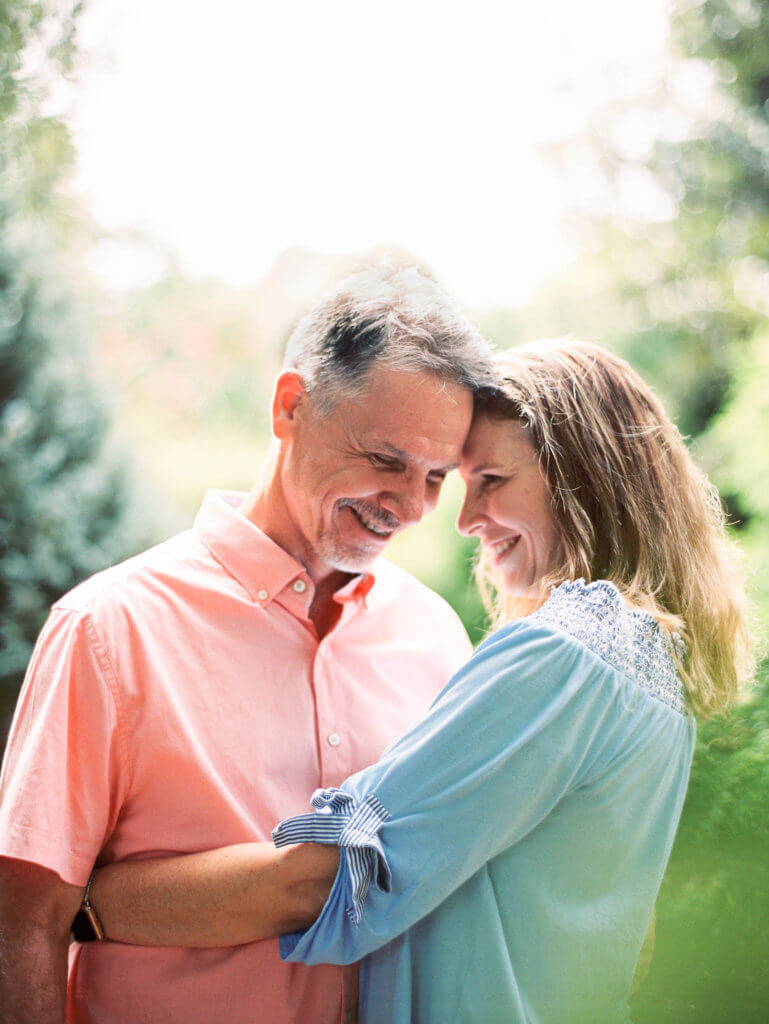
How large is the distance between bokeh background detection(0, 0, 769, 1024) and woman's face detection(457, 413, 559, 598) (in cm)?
70

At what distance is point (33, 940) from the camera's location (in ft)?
3.92

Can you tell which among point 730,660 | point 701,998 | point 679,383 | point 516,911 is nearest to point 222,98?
point 679,383

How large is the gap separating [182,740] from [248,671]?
17cm

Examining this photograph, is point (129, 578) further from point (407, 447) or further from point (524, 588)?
point (524, 588)

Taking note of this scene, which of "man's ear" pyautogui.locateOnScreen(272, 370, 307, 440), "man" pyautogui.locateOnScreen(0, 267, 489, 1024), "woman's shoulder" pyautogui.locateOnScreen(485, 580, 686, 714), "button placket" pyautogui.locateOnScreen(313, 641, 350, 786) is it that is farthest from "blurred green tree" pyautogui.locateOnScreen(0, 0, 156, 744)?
"woman's shoulder" pyautogui.locateOnScreen(485, 580, 686, 714)

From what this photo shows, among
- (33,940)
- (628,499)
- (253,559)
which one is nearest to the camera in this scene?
(33,940)

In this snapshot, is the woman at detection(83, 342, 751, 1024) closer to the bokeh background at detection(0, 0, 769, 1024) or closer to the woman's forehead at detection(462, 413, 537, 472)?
the woman's forehead at detection(462, 413, 537, 472)

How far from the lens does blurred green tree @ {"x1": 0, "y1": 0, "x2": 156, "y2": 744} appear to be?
2.04 m

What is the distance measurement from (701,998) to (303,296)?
1800 millimetres

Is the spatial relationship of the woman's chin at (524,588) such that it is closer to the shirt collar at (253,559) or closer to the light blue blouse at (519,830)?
the light blue blouse at (519,830)

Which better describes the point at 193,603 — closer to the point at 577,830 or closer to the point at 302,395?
the point at 302,395

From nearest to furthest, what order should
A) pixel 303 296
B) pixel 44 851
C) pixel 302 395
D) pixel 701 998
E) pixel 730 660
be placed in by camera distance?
pixel 44 851 < pixel 730 660 < pixel 302 395 < pixel 701 998 < pixel 303 296

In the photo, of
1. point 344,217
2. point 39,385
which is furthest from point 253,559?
point 344,217

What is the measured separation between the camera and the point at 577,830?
1.21m
